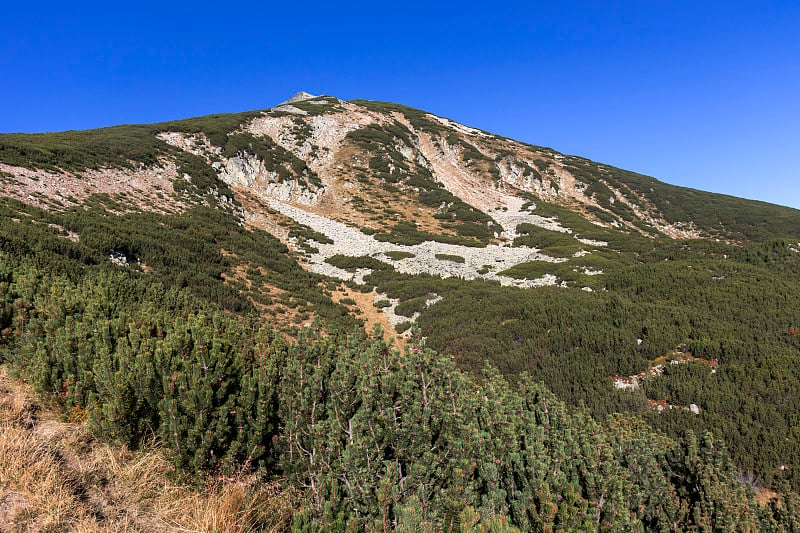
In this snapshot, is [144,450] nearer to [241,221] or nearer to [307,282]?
[307,282]

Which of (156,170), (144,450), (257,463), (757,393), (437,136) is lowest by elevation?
(757,393)

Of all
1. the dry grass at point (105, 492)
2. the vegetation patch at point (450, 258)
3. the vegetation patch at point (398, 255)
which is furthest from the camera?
the vegetation patch at point (398, 255)

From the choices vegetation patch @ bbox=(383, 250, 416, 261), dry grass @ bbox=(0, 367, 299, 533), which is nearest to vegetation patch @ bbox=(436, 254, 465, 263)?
vegetation patch @ bbox=(383, 250, 416, 261)

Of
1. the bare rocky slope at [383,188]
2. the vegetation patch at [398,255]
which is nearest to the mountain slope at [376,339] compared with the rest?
the vegetation patch at [398,255]

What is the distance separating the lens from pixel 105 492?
3.41m

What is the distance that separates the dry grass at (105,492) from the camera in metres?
2.96

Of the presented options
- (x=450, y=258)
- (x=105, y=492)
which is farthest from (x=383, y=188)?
(x=105, y=492)

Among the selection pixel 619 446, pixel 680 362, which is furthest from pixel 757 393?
pixel 619 446

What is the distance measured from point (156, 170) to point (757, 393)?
3806 cm

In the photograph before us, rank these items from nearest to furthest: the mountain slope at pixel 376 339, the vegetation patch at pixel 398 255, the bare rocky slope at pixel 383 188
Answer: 1. the mountain slope at pixel 376 339
2. the bare rocky slope at pixel 383 188
3. the vegetation patch at pixel 398 255

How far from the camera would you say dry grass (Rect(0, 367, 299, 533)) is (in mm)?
2959

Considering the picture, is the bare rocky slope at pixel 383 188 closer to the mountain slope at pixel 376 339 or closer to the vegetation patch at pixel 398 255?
the vegetation patch at pixel 398 255

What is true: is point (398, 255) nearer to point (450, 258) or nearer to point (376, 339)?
point (450, 258)

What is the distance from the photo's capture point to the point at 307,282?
876 inches
